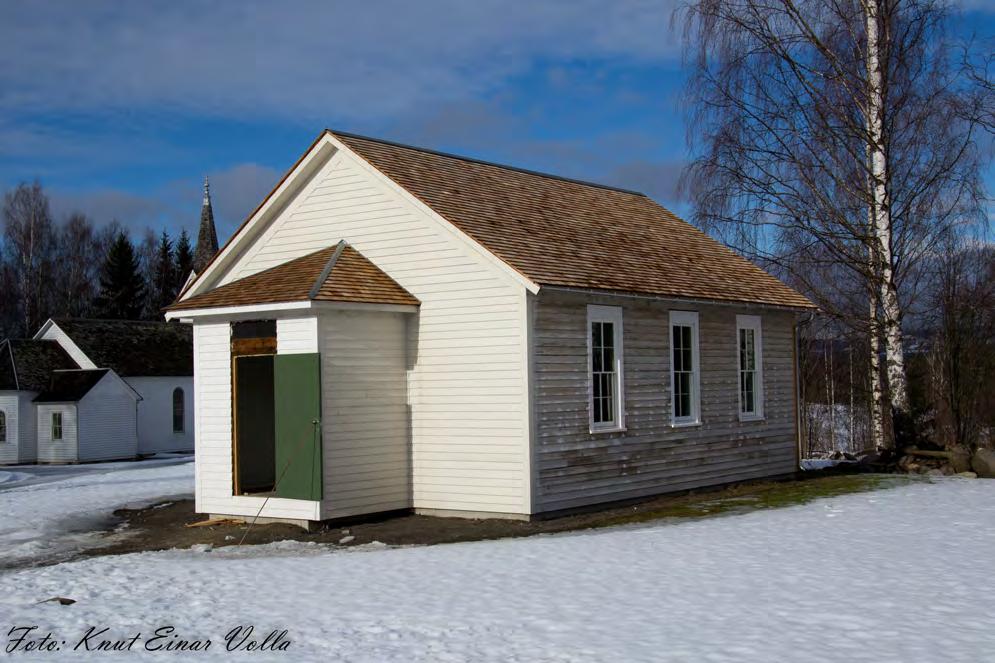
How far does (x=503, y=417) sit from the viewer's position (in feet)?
51.4

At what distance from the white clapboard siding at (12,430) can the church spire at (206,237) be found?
14216 mm

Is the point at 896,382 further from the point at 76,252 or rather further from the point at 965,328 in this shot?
the point at 76,252

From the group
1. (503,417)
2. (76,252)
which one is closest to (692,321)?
(503,417)

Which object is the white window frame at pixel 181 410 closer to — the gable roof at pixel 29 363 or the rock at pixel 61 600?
the gable roof at pixel 29 363

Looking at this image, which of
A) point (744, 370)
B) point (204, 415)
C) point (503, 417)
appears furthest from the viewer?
point (744, 370)

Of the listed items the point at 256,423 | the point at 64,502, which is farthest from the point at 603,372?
the point at 64,502

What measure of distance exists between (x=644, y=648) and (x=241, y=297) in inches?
396

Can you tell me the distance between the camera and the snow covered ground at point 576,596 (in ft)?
27.9

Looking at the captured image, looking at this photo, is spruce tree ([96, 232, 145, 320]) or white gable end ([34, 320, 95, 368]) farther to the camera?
spruce tree ([96, 232, 145, 320])

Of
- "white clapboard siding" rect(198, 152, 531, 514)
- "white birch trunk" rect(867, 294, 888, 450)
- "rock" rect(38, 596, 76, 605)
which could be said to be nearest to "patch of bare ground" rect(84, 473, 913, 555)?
"white clapboard siding" rect(198, 152, 531, 514)

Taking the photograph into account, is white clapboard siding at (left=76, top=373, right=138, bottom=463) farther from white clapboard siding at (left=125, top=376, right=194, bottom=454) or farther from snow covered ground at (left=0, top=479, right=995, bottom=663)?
snow covered ground at (left=0, top=479, right=995, bottom=663)

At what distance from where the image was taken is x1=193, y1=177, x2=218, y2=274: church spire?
173 ft

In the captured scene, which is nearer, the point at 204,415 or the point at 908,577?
the point at 908,577

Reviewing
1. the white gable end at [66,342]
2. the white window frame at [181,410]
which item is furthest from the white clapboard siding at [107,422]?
the white window frame at [181,410]
